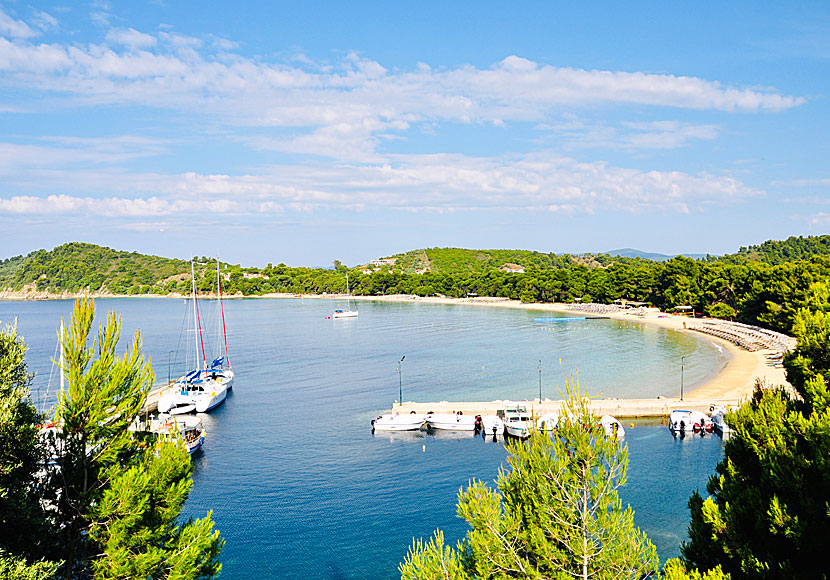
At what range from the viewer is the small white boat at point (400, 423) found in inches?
1638

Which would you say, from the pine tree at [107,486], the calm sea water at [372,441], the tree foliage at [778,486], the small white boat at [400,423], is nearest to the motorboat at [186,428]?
the calm sea water at [372,441]

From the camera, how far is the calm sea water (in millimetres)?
26141

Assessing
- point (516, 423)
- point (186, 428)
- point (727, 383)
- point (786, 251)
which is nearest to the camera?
point (516, 423)

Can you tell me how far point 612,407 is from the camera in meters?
43.9

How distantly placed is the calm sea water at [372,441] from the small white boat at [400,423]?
0.75 m

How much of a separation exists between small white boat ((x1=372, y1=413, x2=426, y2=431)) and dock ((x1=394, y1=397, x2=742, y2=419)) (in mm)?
2358

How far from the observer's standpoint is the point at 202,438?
4034 centimetres

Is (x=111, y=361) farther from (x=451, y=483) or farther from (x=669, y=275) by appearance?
(x=669, y=275)

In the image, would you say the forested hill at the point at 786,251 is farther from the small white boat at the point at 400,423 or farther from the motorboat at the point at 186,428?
the motorboat at the point at 186,428

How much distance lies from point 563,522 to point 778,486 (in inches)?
185

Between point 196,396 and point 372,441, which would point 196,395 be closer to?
point 196,396

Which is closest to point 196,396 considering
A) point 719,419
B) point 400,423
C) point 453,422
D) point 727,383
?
point 400,423

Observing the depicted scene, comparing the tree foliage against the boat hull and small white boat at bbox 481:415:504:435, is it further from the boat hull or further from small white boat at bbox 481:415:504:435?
the boat hull

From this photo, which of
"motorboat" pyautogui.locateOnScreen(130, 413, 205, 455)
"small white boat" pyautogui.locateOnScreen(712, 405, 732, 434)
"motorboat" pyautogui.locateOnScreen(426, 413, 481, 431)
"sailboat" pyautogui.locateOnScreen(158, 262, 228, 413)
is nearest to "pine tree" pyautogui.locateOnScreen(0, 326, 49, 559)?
"motorboat" pyautogui.locateOnScreen(130, 413, 205, 455)
